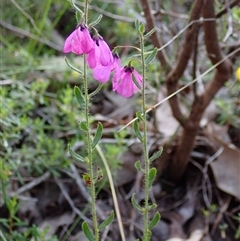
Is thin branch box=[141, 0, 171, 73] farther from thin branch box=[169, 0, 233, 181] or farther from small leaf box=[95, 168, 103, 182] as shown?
small leaf box=[95, 168, 103, 182]

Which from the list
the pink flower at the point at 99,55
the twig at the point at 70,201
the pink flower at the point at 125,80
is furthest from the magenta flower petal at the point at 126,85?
the twig at the point at 70,201

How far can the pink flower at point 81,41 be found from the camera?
94 centimetres

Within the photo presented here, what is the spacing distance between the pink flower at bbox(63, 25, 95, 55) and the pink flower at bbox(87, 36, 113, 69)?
2cm

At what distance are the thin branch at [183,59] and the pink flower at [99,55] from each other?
56 centimetres

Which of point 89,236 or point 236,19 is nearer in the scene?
point 89,236

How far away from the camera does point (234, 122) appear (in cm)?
208

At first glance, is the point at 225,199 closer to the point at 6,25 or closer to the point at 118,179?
the point at 118,179

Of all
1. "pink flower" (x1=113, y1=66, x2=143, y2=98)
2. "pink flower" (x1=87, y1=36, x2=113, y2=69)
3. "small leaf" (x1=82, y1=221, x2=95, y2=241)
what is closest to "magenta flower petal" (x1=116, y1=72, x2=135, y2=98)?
"pink flower" (x1=113, y1=66, x2=143, y2=98)

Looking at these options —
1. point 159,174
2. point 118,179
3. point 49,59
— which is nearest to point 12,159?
point 118,179

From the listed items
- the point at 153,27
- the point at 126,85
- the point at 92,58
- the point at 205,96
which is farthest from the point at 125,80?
the point at 205,96

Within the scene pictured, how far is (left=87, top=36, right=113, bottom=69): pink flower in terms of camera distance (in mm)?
966

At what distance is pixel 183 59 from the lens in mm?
1634

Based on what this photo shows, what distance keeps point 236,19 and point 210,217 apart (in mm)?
670

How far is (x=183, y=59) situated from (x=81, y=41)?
75cm
